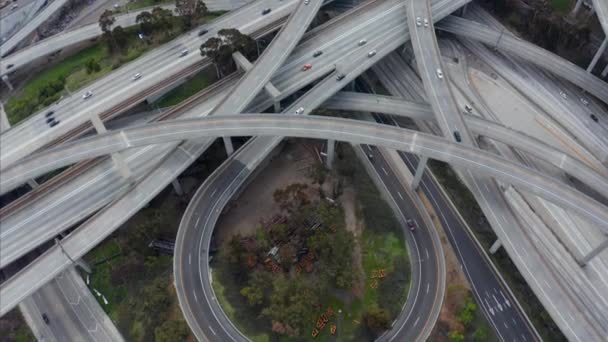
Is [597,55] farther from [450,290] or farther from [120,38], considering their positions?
[120,38]

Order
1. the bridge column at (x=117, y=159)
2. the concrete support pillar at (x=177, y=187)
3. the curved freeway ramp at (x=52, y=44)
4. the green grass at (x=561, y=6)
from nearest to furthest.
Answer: the bridge column at (x=117, y=159), the concrete support pillar at (x=177, y=187), the curved freeway ramp at (x=52, y=44), the green grass at (x=561, y=6)

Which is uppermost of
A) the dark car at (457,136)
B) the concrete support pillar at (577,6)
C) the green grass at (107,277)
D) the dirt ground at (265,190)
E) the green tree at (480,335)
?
the concrete support pillar at (577,6)

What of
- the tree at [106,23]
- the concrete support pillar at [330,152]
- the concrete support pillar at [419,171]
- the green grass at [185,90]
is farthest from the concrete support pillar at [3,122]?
the concrete support pillar at [419,171]

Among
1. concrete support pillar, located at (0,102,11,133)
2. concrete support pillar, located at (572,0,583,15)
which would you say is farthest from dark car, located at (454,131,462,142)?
concrete support pillar, located at (0,102,11,133)

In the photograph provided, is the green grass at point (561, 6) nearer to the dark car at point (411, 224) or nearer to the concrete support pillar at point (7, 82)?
the dark car at point (411, 224)

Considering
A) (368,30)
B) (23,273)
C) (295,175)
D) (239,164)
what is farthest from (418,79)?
(23,273)

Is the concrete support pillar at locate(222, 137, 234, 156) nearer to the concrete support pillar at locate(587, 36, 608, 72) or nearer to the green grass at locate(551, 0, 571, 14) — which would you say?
the concrete support pillar at locate(587, 36, 608, 72)
